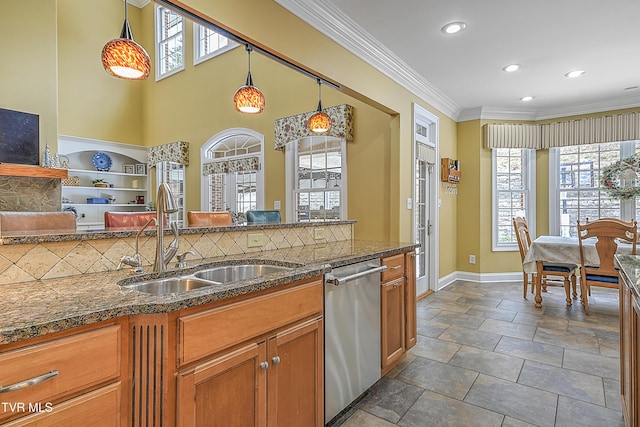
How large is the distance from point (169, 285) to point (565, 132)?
582 centimetres

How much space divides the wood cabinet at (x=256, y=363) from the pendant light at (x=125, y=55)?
4.96 ft

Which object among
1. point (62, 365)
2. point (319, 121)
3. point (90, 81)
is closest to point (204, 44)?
point (90, 81)

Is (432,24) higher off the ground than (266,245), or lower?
higher

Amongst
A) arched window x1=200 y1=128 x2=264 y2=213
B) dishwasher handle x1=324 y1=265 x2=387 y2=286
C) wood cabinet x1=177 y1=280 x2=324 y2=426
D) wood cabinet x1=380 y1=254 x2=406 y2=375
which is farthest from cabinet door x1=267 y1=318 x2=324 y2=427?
arched window x1=200 y1=128 x2=264 y2=213

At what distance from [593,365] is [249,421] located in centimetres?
268

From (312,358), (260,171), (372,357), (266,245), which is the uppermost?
(260,171)

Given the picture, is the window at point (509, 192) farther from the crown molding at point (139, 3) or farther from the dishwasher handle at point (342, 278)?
the crown molding at point (139, 3)

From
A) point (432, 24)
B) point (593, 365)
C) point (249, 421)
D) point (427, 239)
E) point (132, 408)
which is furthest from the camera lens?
point (427, 239)

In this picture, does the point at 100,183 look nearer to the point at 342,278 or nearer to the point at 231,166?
the point at 231,166

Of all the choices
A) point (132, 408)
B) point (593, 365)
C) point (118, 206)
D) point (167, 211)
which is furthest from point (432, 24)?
point (118, 206)

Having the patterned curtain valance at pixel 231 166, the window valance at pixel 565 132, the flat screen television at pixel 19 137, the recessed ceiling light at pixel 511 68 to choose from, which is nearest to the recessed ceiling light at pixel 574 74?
the recessed ceiling light at pixel 511 68

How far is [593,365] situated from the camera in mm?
2533

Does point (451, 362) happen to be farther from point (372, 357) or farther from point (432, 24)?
point (432, 24)

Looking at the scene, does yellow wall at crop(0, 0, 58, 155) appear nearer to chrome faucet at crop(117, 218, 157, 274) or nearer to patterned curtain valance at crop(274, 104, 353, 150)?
patterned curtain valance at crop(274, 104, 353, 150)
